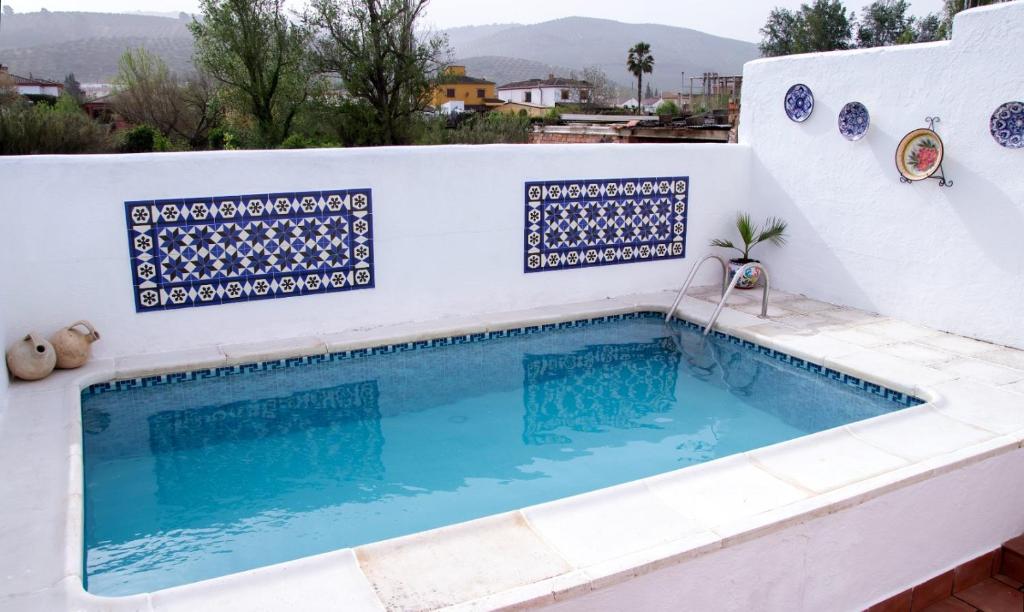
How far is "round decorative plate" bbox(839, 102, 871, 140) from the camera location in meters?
5.37

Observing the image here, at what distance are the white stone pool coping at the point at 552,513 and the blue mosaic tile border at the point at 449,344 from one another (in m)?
0.06

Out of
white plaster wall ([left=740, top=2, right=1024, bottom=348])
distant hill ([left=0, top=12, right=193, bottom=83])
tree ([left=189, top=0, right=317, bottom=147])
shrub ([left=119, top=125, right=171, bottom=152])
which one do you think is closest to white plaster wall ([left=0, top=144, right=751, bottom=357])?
white plaster wall ([left=740, top=2, right=1024, bottom=348])

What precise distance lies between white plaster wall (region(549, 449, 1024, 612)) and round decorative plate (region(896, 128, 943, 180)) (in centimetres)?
242

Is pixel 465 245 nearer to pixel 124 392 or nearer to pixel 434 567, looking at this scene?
pixel 124 392

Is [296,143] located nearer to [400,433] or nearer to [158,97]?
[400,433]

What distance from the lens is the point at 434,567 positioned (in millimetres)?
2320

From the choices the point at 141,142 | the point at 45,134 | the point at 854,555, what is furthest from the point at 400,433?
the point at 141,142

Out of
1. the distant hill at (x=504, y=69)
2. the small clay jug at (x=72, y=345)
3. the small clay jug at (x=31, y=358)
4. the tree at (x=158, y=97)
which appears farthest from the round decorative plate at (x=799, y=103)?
the distant hill at (x=504, y=69)

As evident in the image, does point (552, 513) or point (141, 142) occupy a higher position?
point (141, 142)

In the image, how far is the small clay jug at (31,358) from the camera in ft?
13.1

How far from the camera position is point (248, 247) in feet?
15.5

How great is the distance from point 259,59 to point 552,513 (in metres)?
15.9

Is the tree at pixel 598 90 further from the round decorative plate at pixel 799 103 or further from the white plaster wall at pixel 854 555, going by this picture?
the white plaster wall at pixel 854 555

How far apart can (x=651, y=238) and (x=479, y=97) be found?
62.0 m
